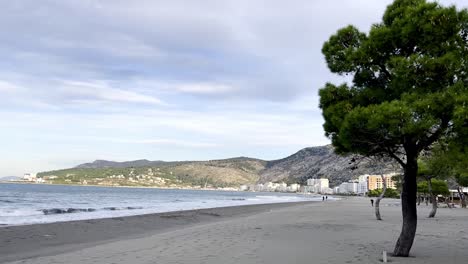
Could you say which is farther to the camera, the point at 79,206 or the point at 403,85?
the point at 79,206

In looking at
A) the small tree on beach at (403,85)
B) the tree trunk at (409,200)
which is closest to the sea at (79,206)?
the small tree on beach at (403,85)

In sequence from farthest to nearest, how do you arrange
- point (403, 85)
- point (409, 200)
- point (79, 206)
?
1. point (79, 206)
2. point (409, 200)
3. point (403, 85)

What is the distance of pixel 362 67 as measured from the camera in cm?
1242

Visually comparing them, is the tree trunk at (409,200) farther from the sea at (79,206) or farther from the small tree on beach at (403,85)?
the sea at (79,206)

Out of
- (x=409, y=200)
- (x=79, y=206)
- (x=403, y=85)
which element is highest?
(x=403, y=85)

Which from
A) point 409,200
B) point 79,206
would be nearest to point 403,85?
point 409,200

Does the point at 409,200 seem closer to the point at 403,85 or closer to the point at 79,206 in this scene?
the point at 403,85

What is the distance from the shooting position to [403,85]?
11.0 m

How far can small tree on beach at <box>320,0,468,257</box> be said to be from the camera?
10.1 m

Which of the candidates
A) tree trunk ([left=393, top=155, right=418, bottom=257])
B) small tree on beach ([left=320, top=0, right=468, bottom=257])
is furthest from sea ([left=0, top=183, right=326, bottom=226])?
tree trunk ([left=393, top=155, right=418, bottom=257])

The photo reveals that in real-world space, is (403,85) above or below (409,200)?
above

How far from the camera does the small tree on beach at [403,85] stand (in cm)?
1010

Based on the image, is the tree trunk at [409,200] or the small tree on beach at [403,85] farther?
the tree trunk at [409,200]

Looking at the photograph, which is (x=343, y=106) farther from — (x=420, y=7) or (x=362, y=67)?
(x=420, y=7)
